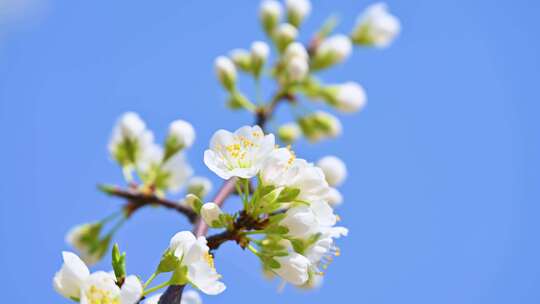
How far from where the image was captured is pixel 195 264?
2.21 m

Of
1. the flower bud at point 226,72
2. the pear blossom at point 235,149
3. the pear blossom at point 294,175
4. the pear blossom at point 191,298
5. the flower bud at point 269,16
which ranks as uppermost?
the flower bud at point 269,16

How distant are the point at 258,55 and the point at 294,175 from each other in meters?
2.13

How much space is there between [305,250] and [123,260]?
0.77 metres

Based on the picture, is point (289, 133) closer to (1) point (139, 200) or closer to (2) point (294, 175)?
(1) point (139, 200)

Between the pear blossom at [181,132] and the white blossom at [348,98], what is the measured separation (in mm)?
1202

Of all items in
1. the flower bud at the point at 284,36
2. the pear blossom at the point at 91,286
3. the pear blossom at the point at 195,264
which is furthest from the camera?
the flower bud at the point at 284,36

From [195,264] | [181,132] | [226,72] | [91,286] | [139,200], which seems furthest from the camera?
[226,72]

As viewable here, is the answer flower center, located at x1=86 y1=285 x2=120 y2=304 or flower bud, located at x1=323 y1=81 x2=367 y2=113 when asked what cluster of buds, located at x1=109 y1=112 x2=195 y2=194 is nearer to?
flower bud, located at x1=323 y1=81 x2=367 y2=113

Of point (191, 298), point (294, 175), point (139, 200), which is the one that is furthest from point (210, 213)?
point (139, 200)

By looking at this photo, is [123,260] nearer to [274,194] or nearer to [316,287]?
[274,194]

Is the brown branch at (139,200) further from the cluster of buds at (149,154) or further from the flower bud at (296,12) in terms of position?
the flower bud at (296,12)

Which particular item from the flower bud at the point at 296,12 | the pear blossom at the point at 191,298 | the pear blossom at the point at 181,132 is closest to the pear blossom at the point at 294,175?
the pear blossom at the point at 191,298

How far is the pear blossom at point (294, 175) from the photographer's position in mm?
2389

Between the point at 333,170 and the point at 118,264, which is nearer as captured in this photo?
the point at 118,264
